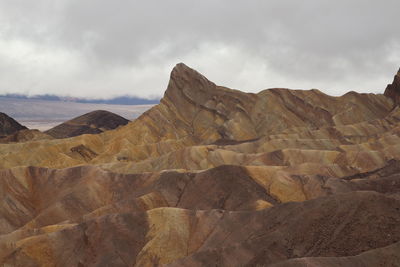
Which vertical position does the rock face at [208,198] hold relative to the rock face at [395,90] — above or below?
below

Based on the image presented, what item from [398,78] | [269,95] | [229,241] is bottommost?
[229,241]

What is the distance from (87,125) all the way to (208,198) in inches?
4599

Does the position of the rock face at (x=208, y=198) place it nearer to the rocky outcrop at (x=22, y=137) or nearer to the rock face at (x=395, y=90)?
the rock face at (x=395, y=90)

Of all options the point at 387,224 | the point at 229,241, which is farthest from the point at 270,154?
the point at 387,224

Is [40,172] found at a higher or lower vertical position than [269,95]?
lower

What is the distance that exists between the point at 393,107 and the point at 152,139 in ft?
234

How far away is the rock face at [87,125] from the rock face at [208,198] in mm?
47740

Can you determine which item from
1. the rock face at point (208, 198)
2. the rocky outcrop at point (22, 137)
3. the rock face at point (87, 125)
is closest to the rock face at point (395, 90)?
the rock face at point (208, 198)

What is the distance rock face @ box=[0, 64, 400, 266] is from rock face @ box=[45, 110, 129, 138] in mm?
47740

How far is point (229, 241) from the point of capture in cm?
4069

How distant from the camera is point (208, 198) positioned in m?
56.8

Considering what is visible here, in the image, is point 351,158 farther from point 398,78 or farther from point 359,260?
point 398,78

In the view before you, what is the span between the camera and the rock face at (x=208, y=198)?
3509 cm

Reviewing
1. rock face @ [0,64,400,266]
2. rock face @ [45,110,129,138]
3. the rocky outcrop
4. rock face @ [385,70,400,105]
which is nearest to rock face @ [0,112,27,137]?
rock face @ [45,110,129,138]
